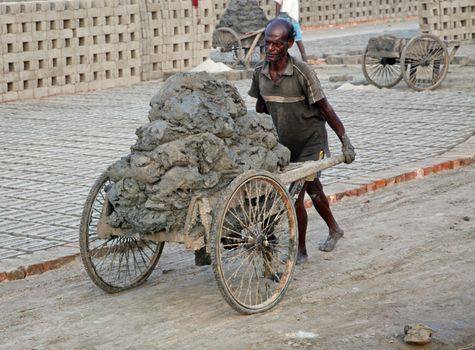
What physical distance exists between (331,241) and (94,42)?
442 inches

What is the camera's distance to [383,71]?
17.7 m

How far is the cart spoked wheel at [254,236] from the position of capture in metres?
6.27

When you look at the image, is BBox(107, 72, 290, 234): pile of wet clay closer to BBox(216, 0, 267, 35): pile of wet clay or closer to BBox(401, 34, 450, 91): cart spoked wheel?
BBox(401, 34, 450, 91): cart spoked wheel

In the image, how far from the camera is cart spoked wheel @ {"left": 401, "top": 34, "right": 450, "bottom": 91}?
16.5 m

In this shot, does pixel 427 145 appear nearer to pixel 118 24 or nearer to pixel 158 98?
pixel 158 98

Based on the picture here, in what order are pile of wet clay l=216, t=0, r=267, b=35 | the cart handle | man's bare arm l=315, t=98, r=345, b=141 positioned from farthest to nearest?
pile of wet clay l=216, t=0, r=267, b=35 → man's bare arm l=315, t=98, r=345, b=141 → the cart handle

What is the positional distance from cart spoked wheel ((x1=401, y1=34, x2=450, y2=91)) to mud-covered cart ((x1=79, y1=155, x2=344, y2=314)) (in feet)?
31.0

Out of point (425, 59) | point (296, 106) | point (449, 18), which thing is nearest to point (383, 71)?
point (425, 59)

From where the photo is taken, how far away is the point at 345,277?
23.6 ft

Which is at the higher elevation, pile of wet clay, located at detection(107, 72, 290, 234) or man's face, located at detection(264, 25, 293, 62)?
man's face, located at detection(264, 25, 293, 62)

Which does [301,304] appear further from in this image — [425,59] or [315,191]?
[425,59]

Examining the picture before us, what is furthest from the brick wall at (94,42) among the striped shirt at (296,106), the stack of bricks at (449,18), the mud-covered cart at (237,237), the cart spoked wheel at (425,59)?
the mud-covered cart at (237,237)

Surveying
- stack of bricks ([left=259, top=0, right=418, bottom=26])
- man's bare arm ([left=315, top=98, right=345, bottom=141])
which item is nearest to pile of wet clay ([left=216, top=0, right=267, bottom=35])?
stack of bricks ([left=259, top=0, right=418, bottom=26])

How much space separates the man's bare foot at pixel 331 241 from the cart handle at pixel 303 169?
866mm
